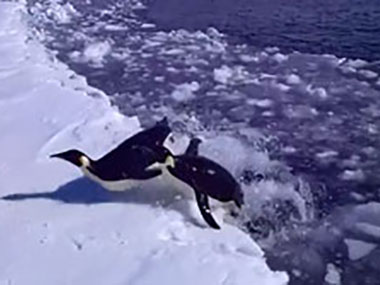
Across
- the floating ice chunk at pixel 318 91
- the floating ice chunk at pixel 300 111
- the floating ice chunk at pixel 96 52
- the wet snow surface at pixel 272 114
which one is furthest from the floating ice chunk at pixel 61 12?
the floating ice chunk at pixel 300 111

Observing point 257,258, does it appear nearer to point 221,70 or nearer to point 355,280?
point 355,280

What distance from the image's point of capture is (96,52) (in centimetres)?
802

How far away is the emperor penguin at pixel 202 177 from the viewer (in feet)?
14.4

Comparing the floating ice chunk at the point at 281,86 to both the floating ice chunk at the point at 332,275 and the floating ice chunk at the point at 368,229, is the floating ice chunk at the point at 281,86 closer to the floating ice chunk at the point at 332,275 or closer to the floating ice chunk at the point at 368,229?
the floating ice chunk at the point at 368,229

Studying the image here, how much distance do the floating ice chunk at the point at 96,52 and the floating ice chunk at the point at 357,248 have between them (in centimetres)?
415

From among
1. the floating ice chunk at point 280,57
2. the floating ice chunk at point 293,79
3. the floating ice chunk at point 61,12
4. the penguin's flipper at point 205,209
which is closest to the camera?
the penguin's flipper at point 205,209

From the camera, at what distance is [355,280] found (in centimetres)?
390

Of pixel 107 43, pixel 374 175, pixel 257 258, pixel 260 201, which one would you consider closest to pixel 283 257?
pixel 257 258

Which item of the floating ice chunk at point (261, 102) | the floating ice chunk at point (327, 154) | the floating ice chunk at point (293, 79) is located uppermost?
the floating ice chunk at point (327, 154)

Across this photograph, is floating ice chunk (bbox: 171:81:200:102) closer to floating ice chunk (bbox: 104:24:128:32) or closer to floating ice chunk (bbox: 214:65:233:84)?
floating ice chunk (bbox: 214:65:233:84)

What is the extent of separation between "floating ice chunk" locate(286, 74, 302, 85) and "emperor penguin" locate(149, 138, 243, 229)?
249 centimetres

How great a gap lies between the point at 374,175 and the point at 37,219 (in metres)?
2.16

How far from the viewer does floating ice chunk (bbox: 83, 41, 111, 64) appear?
25.7 ft

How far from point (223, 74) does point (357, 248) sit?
322 cm
